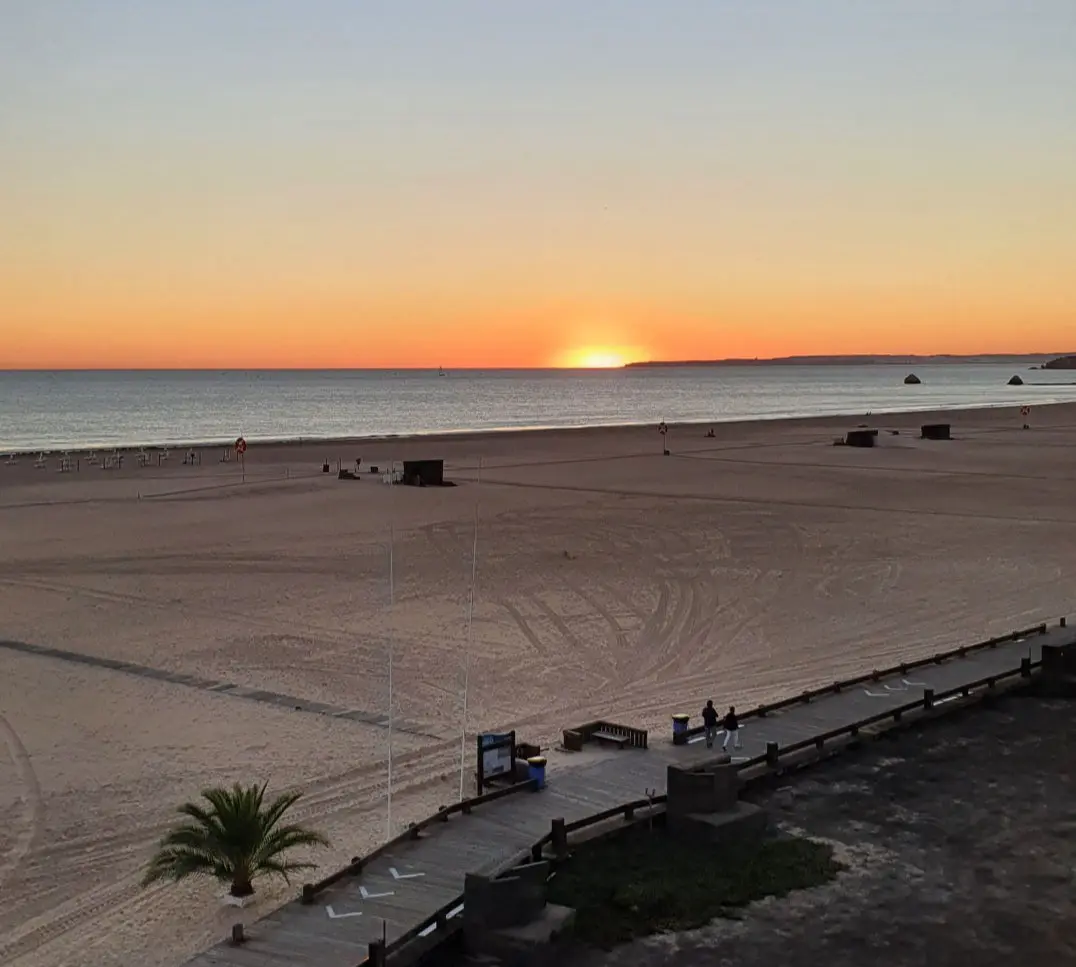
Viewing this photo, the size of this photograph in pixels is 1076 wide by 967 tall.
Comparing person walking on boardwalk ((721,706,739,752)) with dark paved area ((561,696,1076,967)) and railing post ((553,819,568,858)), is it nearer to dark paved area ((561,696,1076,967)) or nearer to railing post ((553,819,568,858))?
dark paved area ((561,696,1076,967))

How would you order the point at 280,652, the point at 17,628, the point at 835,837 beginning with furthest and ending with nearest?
the point at 17,628 < the point at 280,652 < the point at 835,837

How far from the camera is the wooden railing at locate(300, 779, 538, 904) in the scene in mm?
12070

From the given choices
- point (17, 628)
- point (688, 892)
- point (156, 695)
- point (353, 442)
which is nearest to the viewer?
point (688, 892)

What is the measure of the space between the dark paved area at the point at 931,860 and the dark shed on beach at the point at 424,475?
34852mm

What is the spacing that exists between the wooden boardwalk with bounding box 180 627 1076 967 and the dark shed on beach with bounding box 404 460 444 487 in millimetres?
32875

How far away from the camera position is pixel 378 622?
84.2 feet

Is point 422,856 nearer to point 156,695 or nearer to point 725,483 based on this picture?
point 156,695

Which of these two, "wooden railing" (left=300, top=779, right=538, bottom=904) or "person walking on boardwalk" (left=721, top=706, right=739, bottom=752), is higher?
"person walking on boardwalk" (left=721, top=706, right=739, bottom=752)

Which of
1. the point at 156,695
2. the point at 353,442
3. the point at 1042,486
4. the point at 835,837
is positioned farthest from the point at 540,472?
the point at 835,837

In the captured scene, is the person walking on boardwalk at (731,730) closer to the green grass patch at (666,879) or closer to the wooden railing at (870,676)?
the wooden railing at (870,676)

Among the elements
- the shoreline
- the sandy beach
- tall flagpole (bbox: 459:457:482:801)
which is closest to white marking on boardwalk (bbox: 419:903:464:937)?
the sandy beach

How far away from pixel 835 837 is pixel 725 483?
129 feet

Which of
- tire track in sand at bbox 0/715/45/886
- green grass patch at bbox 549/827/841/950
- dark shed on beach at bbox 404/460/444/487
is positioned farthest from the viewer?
dark shed on beach at bbox 404/460/444/487

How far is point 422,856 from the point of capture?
42.5ft
